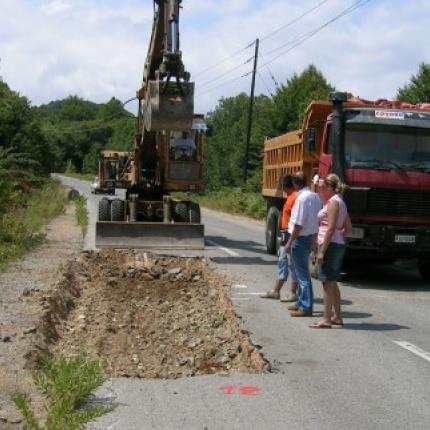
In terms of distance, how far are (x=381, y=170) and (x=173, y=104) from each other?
14.8ft

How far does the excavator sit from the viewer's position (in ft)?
49.6

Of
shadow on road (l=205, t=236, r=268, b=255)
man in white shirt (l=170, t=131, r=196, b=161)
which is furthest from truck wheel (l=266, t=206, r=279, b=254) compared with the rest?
man in white shirt (l=170, t=131, r=196, b=161)

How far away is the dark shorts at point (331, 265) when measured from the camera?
922 cm

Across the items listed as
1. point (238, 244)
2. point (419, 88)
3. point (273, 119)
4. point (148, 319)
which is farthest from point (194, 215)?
point (273, 119)

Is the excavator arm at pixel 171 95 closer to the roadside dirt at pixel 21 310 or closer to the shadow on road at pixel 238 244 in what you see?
the roadside dirt at pixel 21 310

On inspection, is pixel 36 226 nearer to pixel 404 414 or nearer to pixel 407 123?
pixel 407 123

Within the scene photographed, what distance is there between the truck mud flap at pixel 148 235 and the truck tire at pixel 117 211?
8.27 feet

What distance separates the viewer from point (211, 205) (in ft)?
156

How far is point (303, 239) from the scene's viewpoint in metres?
9.91

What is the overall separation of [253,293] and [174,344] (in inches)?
127

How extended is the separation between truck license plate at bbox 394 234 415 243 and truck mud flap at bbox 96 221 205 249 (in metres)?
5.32

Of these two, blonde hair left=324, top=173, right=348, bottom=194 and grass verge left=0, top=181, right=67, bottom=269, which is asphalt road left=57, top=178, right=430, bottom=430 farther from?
grass verge left=0, top=181, right=67, bottom=269

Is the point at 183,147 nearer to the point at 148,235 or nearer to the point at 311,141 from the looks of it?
the point at 148,235

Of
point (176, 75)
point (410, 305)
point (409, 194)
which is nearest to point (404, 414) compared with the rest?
point (410, 305)
